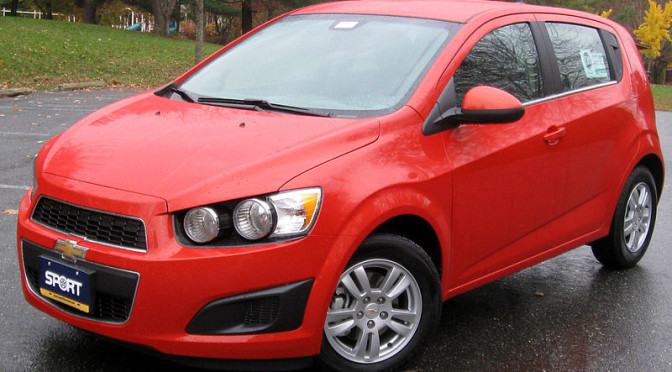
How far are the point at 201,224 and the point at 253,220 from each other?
194mm

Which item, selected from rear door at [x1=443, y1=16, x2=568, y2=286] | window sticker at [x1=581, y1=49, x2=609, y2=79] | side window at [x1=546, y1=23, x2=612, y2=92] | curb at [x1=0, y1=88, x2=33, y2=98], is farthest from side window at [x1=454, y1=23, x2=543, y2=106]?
curb at [x1=0, y1=88, x2=33, y2=98]

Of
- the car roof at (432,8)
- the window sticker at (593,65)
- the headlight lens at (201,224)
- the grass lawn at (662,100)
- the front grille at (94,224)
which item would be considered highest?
the car roof at (432,8)

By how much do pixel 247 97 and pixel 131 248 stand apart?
1240 millimetres

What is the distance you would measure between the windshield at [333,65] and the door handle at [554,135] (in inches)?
29.8

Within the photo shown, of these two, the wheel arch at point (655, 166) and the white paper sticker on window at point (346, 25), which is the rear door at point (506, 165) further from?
the wheel arch at point (655, 166)

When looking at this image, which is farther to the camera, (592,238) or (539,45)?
(592,238)

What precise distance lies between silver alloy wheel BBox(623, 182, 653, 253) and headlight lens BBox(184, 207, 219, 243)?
3158mm

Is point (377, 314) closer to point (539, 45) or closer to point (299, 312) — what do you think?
point (299, 312)

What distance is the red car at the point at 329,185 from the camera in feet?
9.84

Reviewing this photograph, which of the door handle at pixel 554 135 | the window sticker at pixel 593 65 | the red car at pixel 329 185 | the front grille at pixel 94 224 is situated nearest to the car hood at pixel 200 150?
the red car at pixel 329 185

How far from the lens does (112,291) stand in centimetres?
302

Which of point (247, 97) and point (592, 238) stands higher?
point (247, 97)

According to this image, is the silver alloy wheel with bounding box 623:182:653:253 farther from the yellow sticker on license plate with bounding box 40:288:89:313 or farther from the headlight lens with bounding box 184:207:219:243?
the yellow sticker on license plate with bounding box 40:288:89:313

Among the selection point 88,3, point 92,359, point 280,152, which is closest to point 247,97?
point 280,152
